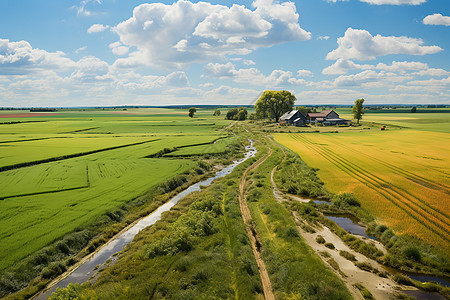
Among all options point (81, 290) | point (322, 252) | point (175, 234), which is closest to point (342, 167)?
point (322, 252)

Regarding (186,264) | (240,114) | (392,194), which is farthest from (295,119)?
(186,264)

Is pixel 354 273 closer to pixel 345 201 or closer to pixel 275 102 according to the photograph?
pixel 345 201

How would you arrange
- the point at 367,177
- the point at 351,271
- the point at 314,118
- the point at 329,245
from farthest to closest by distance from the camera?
the point at 314,118
the point at 367,177
the point at 329,245
the point at 351,271

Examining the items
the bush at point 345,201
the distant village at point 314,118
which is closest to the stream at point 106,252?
the bush at point 345,201

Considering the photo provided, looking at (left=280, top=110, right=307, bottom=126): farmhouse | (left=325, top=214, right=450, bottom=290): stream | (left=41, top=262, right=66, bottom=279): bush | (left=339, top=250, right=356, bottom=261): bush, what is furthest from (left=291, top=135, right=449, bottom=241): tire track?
(left=280, top=110, right=307, bottom=126): farmhouse

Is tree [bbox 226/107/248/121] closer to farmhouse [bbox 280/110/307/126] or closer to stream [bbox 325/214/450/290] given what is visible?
farmhouse [bbox 280/110/307/126]

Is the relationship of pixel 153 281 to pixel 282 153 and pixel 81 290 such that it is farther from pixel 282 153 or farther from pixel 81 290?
pixel 282 153

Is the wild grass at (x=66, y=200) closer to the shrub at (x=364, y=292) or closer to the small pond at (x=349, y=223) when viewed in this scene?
the shrub at (x=364, y=292)
